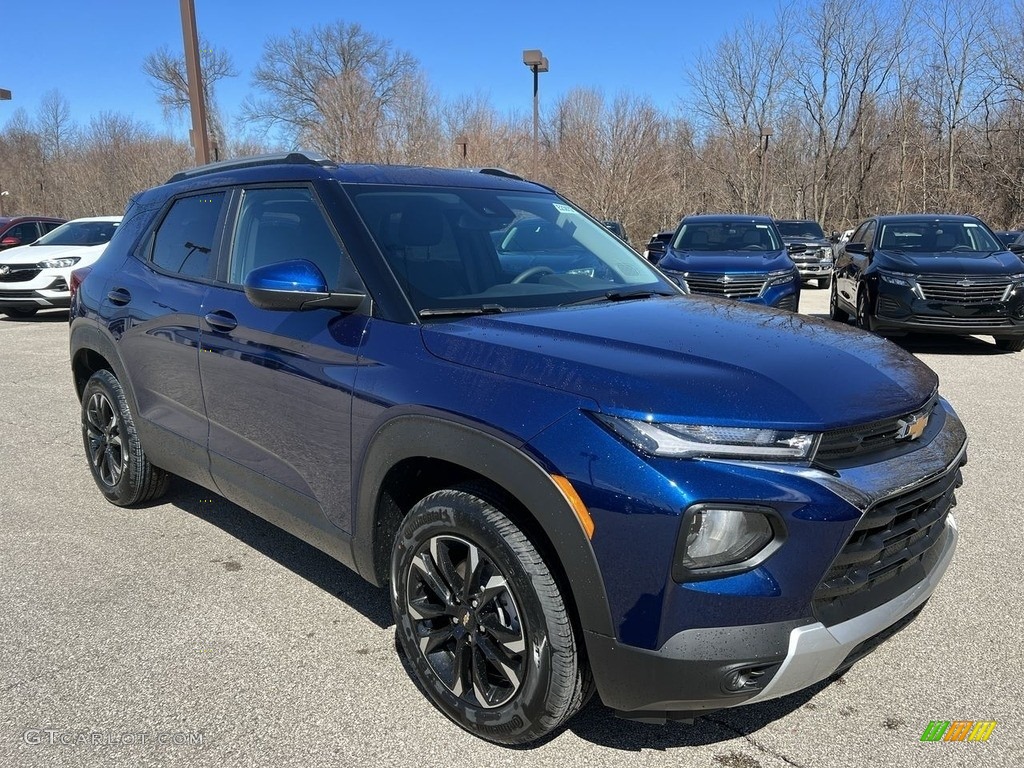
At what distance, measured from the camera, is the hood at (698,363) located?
206 cm

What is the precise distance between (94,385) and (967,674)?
4491mm

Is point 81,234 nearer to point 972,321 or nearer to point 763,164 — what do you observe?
point 972,321

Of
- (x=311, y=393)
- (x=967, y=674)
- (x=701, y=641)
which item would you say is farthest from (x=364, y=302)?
(x=967, y=674)

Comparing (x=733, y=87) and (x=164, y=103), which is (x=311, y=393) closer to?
(x=164, y=103)

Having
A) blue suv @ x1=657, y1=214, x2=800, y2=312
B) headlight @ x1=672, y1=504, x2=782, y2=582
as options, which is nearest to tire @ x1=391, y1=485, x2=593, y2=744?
headlight @ x1=672, y1=504, x2=782, y2=582

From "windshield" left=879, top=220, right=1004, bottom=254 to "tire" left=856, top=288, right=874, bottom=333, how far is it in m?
0.75

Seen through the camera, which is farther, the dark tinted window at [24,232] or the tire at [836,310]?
the dark tinted window at [24,232]

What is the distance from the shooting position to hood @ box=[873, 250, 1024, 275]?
29.8ft

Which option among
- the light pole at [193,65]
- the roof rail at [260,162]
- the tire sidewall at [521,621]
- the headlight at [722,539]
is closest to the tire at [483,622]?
the tire sidewall at [521,621]

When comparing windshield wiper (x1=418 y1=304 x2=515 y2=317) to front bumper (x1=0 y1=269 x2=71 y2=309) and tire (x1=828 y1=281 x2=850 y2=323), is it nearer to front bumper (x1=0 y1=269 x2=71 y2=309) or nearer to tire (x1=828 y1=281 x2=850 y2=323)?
tire (x1=828 y1=281 x2=850 y2=323)

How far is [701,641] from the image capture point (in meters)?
1.98

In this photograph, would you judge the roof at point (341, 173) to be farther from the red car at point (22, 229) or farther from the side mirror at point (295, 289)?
the red car at point (22, 229)

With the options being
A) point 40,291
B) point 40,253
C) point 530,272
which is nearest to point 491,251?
point 530,272

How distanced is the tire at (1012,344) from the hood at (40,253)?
542 inches
